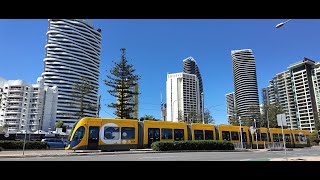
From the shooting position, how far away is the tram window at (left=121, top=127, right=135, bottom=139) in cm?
2231

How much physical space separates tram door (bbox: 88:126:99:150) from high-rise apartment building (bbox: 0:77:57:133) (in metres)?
107

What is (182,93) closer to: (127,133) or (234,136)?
(234,136)

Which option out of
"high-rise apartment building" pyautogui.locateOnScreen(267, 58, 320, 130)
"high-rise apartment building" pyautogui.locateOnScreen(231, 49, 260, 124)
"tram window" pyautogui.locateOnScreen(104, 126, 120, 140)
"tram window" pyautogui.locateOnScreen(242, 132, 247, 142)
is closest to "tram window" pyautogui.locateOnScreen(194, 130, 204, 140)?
"tram window" pyautogui.locateOnScreen(242, 132, 247, 142)

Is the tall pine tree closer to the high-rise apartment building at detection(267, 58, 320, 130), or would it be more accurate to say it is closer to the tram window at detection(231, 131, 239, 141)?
the tram window at detection(231, 131, 239, 141)

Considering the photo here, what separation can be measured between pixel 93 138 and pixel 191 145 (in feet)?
30.8

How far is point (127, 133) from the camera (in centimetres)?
2261

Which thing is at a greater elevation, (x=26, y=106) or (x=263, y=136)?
(x=26, y=106)

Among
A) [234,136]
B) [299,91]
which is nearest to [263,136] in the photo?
[234,136]

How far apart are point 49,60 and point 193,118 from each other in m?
94.9

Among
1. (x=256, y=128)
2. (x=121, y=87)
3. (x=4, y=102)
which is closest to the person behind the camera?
(x=256, y=128)

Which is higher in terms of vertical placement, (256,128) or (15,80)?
(15,80)
